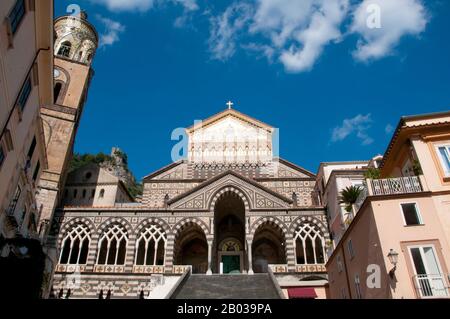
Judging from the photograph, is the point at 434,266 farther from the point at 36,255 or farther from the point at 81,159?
the point at 81,159

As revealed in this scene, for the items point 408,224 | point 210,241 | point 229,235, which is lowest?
point 408,224

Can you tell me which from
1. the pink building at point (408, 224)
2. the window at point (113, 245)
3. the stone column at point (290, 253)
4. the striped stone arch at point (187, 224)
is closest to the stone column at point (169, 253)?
the striped stone arch at point (187, 224)

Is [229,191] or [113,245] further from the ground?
[229,191]

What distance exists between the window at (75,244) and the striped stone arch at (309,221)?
16823mm

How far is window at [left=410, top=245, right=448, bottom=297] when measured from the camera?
1284 centimetres

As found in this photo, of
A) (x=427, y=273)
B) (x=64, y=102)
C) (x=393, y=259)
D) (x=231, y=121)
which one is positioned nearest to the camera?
(x=427, y=273)

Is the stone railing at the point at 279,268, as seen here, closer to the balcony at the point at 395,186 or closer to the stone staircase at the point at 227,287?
the stone staircase at the point at 227,287

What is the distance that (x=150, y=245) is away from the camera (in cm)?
2992

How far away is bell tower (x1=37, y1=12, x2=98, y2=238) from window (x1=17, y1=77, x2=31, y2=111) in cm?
1315

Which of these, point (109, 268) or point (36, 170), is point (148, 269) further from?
point (36, 170)

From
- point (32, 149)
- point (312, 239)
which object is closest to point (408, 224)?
point (312, 239)

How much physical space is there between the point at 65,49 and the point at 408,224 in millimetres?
39908

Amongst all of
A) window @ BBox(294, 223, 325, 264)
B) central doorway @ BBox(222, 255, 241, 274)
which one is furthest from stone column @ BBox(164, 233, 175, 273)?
window @ BBox(294, 223, 325, 264)

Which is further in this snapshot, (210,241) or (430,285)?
(210,241)
